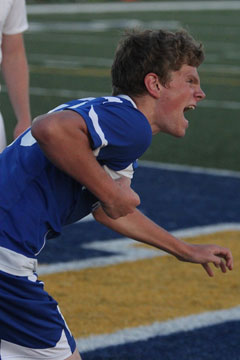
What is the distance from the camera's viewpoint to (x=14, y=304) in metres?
3.47

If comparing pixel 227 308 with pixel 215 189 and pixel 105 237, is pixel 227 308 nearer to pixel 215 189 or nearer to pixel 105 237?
pixel 105 237

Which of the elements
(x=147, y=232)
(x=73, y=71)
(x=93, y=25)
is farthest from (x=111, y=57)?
(x=147, y=232)

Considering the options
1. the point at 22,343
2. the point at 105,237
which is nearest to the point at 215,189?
the point at 105,237

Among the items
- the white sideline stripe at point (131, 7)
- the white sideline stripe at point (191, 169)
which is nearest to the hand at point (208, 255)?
the white sideline stripe at point (191, 169)

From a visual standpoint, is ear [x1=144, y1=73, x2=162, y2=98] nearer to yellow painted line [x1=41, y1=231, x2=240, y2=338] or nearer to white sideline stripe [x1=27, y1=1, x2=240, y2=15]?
yellow painted line [x1=41, y1=231, x2=240, y2=338]

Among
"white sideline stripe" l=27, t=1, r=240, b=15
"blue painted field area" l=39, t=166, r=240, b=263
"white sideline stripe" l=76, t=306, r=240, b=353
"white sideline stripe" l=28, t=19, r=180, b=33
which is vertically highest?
"white sideline stripe" l=76, t=306, r=240, b=353

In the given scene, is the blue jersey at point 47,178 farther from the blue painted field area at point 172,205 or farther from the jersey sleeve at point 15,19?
the blue painted field area at point 172,205

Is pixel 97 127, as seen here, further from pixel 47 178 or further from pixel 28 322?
pixel 28 322

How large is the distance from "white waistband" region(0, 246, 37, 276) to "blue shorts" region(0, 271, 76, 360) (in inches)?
0.5

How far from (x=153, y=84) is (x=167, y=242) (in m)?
0.57

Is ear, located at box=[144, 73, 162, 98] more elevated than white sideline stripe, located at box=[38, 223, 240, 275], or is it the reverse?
ear, located at box=[144, 73, 162, 98]

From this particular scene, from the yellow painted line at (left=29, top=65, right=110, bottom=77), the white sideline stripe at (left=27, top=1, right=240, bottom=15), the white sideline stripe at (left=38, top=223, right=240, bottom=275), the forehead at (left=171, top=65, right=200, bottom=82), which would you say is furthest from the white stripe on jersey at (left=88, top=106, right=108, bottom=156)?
the white sideline stripe at (left=27, top=1, right=240, bottom=15)

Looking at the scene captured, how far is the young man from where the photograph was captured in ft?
11.0

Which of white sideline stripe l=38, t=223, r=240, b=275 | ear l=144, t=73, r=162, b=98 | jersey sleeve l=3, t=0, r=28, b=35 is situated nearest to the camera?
ear l=144, t=73, r=162, b=98
